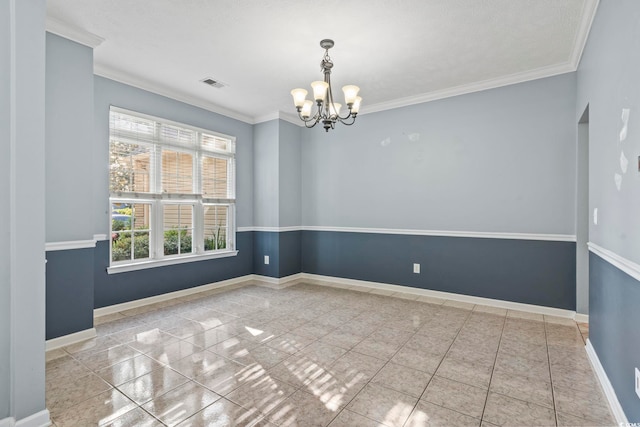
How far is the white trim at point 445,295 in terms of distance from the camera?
3.69m

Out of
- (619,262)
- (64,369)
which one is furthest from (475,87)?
(64,369)

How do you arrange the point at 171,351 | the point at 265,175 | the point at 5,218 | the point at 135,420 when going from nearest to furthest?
1. the point at 5,218
2. the point at 135,420
3. the point at 171,351
4. the point at 265,175

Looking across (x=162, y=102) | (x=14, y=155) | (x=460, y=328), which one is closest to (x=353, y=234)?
(x=460, y=328)

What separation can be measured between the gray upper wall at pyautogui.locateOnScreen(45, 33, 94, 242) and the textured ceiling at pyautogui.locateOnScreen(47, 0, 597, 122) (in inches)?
10.1

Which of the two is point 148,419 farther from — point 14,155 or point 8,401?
point 14,155

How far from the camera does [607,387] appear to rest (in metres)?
2.08

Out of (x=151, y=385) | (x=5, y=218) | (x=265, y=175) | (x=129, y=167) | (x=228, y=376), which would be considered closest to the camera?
(x=5, y=218)

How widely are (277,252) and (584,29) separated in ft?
14.9

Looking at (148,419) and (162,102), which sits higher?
(162,102)

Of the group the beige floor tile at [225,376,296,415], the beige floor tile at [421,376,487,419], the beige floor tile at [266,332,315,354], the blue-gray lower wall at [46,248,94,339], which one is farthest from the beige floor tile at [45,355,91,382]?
the beige floor tile at [421,376,487,419]

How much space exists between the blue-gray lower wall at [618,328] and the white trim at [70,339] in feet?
13.3

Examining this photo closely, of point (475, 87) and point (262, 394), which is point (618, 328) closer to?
point (262, 394)

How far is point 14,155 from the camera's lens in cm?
174

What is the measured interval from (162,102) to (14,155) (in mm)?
2802
